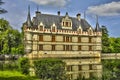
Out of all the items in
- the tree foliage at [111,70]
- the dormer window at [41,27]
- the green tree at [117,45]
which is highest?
the dormer window at [41,27]

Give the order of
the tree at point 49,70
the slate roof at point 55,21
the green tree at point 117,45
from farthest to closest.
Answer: the green tree at point 117,45, the slate roof at point 55,21, the tree at point 49,70

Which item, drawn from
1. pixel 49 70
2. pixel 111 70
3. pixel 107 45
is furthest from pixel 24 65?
pixel 107 45

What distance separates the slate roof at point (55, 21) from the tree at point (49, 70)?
7.72 m

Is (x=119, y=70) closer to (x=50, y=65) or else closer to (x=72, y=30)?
(x=72, y=30)

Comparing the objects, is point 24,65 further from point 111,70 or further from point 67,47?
point 111,70

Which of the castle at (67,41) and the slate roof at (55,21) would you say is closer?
the castle at (67,41)

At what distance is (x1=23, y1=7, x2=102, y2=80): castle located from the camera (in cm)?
4475

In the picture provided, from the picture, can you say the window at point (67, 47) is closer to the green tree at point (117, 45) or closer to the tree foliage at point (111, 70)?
the tree foliage at point (111, 70)

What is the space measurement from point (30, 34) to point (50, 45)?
14.3 feet

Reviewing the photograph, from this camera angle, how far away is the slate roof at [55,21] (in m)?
46.6

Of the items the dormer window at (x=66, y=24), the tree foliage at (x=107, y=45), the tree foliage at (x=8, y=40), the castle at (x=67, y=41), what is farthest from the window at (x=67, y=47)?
the tree foliage at (x=107, y=45)

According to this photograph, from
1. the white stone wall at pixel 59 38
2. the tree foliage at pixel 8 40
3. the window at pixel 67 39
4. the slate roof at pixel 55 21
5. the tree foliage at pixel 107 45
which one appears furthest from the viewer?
the tree foliage at pixel 107 45

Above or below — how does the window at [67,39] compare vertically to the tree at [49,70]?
above

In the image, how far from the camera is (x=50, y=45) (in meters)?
46.4
